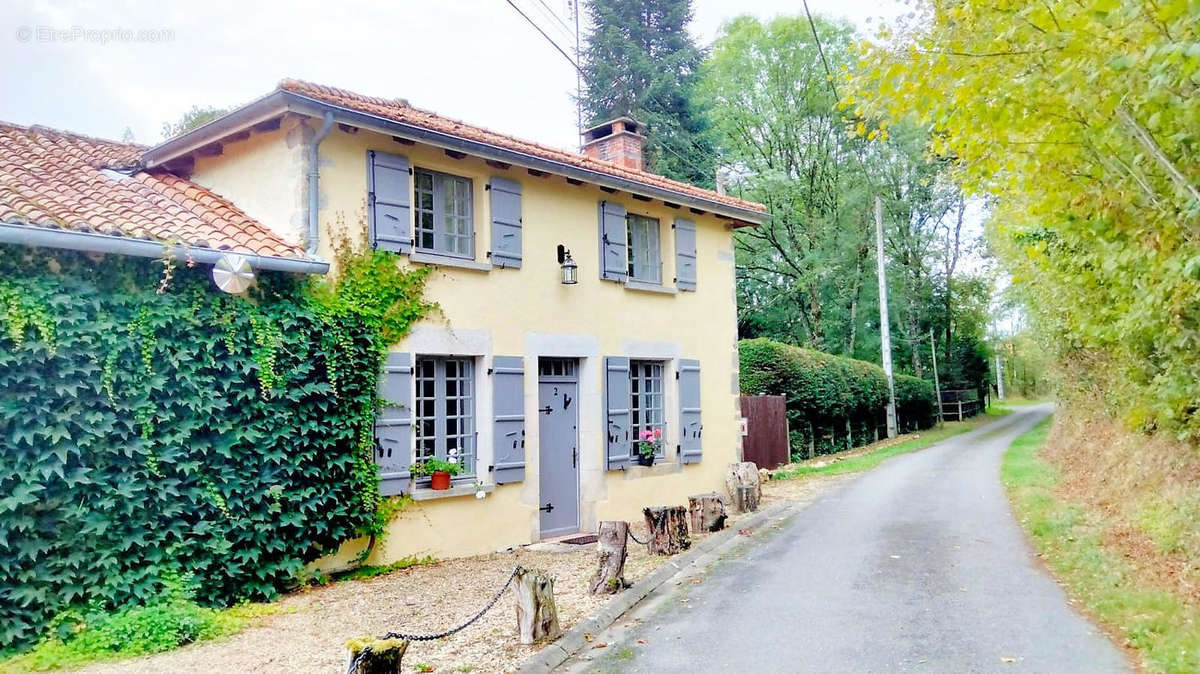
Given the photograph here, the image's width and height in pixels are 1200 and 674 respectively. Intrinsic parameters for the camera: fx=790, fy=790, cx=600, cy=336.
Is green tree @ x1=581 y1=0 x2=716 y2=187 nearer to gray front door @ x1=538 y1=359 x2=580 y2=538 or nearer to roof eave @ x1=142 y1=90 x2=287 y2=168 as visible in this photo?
gray front door @ x1=538 y1=359 x2=580 y2=538

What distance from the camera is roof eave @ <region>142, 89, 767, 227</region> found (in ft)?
25.9

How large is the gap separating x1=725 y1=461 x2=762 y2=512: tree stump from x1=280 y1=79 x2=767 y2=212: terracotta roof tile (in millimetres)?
4350

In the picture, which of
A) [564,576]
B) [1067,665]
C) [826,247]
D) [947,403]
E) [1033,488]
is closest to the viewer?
[1067,665]

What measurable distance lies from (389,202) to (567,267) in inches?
107

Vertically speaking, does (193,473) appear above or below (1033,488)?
above

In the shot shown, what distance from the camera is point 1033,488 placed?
518 inches

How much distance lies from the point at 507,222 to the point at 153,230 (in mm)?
4131

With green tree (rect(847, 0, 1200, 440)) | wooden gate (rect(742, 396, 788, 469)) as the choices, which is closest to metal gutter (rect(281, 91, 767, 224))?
green tree (rect(847, 0, 1200, 440))

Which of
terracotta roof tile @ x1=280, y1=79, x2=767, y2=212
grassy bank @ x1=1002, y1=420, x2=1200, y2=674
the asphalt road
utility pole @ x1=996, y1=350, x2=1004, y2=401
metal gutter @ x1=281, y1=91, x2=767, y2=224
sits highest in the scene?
terracotta roof tile @ x1=280, y1=79, x2=767, y2=212

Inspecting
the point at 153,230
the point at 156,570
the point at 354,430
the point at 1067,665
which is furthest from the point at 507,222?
the point at 1067,665

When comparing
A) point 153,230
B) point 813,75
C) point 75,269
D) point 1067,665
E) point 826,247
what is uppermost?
point 813,75

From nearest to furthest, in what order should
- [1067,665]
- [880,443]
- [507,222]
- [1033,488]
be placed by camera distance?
[1067,665], [507,222], [1033,488], [880,443]

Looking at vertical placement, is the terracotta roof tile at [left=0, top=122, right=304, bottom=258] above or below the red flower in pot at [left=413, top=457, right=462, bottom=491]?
above

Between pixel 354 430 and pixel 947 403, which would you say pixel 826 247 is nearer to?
pixel 947 403
